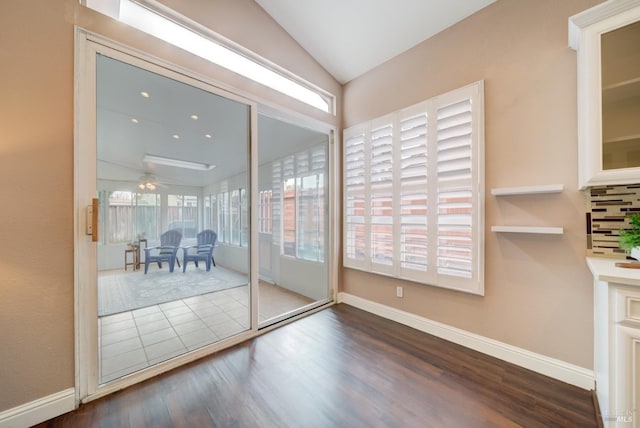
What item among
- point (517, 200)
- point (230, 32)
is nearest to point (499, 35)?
point (517, 200)

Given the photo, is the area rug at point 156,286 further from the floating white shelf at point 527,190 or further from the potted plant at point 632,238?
the potted plant at point 632,238

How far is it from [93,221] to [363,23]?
2.95 metres

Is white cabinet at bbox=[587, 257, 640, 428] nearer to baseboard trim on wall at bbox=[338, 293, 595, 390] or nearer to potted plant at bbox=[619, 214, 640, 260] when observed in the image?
potted plant at bbox=[619, 214, 640, 260]

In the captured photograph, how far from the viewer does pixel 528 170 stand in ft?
6.44

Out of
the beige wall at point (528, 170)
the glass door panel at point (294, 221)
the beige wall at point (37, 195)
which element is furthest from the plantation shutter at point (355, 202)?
the beige wall at point (37, 195)

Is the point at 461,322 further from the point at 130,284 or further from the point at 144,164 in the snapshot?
the point at 144,164

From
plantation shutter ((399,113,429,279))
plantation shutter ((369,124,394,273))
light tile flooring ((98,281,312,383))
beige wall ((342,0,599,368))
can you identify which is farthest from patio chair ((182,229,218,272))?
beige wall ((342,0,599,368))

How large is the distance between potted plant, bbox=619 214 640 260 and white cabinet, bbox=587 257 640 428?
0.35 meters

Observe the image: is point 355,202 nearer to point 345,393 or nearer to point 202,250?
point 202,250

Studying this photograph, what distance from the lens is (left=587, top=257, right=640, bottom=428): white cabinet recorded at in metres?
1.16

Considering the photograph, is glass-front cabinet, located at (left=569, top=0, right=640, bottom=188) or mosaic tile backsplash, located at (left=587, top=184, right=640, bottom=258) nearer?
glass-front cabinet, located at (left=569, top=0, right=640, bottom=188)

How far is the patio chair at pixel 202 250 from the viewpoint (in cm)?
229

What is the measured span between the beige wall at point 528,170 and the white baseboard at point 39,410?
3010 millimetres

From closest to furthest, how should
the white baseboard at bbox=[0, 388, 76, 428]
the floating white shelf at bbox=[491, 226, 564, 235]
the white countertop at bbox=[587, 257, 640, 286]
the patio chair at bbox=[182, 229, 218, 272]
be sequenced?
the white countertop at bbox=[587, 257, 640, 286]
the white baseboard at bbox=[0, 388, 76, 428]
the floating white shelf at bbox=[491, 226, 564, 235]
the patio chair at bbox=[182, 229, 218, 272]
